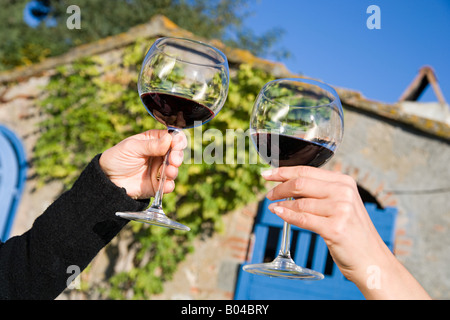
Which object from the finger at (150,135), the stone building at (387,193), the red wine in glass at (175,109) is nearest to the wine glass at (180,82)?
the red wine in glass at (175,109)

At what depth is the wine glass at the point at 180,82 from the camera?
48.5 inches

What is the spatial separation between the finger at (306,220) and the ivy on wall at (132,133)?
3093 mm

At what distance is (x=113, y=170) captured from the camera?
4.85 ft

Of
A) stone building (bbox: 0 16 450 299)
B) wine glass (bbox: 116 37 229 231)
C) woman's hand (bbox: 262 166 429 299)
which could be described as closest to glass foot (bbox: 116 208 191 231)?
wine glass (bbox: 116 37 229 231)

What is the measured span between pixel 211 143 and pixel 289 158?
308 centimetres

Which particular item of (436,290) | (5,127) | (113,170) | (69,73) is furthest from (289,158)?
(5,127)

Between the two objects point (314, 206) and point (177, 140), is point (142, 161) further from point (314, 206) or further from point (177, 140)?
point (314, 206)

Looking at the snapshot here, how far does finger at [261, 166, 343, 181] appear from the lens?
0.93 metres

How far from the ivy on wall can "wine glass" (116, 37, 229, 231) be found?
9.19 ft

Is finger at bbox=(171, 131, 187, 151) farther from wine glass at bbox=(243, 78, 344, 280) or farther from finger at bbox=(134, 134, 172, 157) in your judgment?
wine glass at bbox=(243, 78, 344, 280)

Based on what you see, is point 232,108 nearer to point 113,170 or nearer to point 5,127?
point 113,170

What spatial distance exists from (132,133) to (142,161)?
3173 millimetres

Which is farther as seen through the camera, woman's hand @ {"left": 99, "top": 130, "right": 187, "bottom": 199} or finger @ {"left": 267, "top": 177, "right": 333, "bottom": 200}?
woman's hand @ {"left": 99, "top": 130, "right": 187, "bottom": 199}
